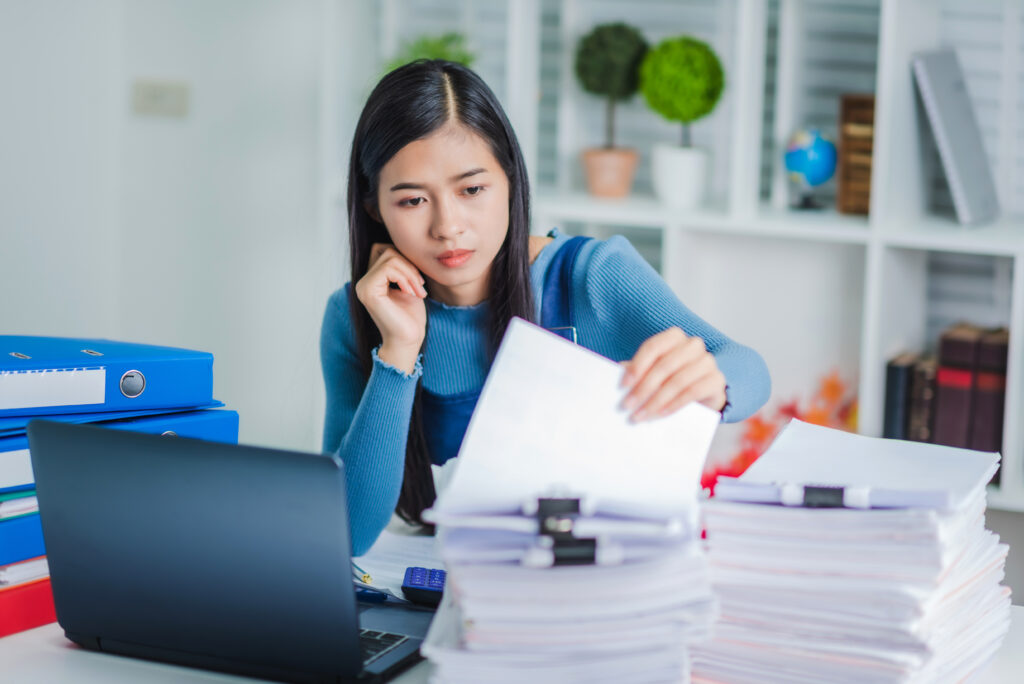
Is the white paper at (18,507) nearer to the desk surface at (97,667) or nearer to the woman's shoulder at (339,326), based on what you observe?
the desk surface at (97,667)

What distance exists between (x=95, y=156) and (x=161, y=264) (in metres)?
0.36

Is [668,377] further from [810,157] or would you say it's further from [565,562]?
[810,157]

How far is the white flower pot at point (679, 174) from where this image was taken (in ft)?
8.66

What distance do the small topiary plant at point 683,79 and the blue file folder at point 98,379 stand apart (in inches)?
66.2

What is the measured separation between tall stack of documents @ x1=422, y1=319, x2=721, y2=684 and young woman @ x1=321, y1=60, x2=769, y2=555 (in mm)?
388

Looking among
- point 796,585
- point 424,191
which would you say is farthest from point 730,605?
point 424,191

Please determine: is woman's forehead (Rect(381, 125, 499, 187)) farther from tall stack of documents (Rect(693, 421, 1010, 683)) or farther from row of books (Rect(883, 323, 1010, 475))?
row of books (Rect(883, 323, 1010, 475))

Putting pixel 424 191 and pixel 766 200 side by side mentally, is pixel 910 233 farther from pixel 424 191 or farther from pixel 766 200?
pixel 424 191

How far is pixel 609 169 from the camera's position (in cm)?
277

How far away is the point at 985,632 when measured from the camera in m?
0.94

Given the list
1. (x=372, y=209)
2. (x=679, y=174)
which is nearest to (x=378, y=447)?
(x=372, y=209)

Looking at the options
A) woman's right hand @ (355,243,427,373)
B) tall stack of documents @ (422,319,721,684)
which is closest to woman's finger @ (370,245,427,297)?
woman's right hand @ (355,243,427,373)

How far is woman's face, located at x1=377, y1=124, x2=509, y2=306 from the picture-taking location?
1360mm

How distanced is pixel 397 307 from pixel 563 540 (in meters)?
0.70
